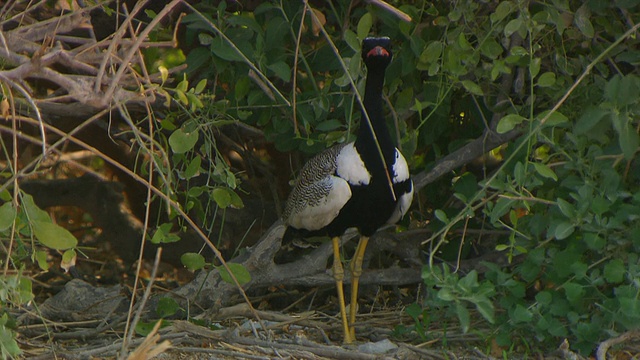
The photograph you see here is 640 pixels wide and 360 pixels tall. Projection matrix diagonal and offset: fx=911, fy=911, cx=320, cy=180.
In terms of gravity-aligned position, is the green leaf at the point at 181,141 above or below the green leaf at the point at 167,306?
above

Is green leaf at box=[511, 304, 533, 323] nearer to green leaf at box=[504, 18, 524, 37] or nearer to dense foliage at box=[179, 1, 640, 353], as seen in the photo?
dense foliage at box=[179, 1, 640, 353]

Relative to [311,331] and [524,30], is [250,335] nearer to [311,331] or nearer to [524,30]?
[311,331]

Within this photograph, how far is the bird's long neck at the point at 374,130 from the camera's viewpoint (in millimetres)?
3283

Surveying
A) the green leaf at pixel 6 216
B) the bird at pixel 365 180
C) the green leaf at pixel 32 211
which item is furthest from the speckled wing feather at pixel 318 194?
the green leaf at pixel 6 216

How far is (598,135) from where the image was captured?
9.32 feet

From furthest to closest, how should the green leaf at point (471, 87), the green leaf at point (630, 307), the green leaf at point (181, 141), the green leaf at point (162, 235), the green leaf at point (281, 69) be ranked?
the green leaf at point (281, 69)
the green leaf at point (471, 87)
the green leaf at point (162, 235)
the green leaf at point (181, 141)
the green leaf at point (630, 307)

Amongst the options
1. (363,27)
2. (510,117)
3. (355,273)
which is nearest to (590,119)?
(510,117)

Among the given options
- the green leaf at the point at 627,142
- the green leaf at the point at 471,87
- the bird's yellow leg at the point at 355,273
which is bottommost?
the bird's yellow leg at the point at 355,273

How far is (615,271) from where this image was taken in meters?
2.79

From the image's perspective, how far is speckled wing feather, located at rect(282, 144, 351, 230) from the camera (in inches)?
129

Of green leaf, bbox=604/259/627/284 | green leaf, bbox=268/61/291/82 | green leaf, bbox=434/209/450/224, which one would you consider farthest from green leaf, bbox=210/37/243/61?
green leaf, bbox=604/259/627/284

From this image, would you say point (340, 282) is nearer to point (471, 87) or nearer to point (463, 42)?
point (471, 87)

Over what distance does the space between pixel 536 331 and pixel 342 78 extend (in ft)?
3.59

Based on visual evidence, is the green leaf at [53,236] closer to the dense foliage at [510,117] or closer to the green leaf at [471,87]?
the dense foliage at [510,117]
